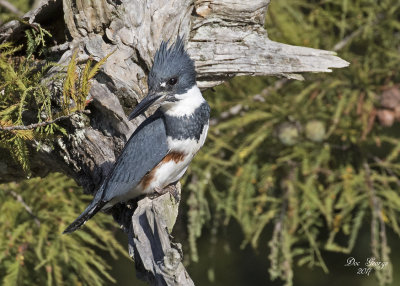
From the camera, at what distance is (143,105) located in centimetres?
211

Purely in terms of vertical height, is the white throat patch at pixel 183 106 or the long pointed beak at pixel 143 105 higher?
the long pointed beak at pixel 143 105

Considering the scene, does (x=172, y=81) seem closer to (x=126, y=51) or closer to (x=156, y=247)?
(x=126, y=51)

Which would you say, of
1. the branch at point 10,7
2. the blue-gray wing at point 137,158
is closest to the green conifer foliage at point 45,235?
the blue-gray wing at point 137,158

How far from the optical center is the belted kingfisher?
2105 millimetres

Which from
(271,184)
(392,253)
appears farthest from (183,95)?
(392,253)

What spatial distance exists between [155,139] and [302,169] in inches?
44.9

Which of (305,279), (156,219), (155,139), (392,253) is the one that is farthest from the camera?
(305,279)

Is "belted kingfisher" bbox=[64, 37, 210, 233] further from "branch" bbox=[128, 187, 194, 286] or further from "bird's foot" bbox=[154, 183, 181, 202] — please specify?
"branch" bbox=[128, 187, 194, 286]

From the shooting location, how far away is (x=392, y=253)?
3.77 meters

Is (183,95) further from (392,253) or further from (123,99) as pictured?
(392,253)

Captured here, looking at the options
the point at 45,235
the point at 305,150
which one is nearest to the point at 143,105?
the point at 45,235

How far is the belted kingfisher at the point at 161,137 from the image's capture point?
2.11 metres

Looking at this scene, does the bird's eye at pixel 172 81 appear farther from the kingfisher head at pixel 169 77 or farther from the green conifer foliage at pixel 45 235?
the green conifer foliage at pixel 45 235

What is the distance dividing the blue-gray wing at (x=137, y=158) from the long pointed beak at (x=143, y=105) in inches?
2.4
